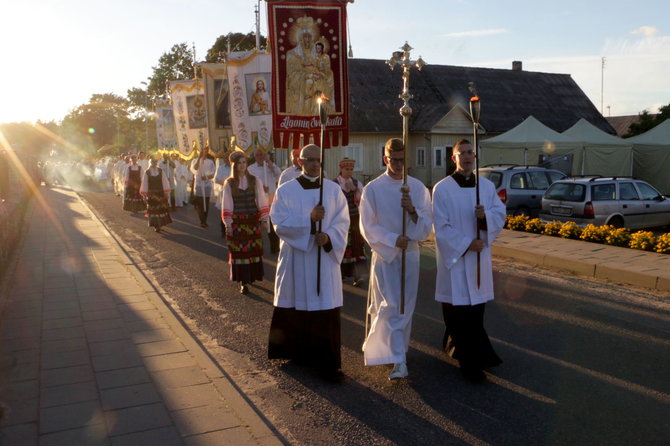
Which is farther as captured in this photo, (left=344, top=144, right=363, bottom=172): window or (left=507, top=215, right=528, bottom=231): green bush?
(left=344, top=144, right=363, bottom=172): window

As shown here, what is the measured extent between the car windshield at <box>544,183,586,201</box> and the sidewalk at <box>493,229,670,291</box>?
4.20ft

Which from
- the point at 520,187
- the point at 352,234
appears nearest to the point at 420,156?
the point at 520,187

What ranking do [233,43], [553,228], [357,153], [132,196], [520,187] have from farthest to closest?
[233,43]
[357,153]
[132,196]
[520,187]
[553,228]

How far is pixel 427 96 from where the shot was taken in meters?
36.6

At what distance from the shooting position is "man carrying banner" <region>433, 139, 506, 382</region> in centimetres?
536

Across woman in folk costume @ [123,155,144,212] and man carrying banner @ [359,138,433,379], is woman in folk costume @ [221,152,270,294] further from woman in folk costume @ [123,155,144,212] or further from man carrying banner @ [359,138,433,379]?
woman in folk costume @ [123,155,144,212]

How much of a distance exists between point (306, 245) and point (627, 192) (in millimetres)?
10596

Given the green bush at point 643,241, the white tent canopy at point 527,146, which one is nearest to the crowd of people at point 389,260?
the green bush at point 643,241

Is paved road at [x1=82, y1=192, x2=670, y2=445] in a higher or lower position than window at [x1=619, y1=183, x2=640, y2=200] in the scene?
lower

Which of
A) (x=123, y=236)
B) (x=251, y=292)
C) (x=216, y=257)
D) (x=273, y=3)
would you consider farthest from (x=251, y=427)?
(x=123, y=236)

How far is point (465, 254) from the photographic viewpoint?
5477 mm

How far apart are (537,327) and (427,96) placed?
3106 centimetres

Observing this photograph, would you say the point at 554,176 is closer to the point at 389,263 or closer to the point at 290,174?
the point at 290,174

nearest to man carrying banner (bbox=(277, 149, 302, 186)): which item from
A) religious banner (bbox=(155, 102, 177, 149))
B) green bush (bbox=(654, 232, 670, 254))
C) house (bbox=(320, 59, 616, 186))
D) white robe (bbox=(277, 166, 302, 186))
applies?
white robe (bbox=(277, 166, 302, 186))
